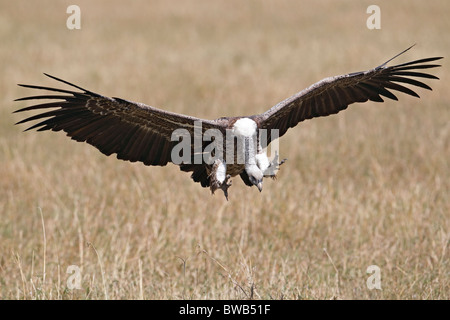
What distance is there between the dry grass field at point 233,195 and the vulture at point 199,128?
2.55ft

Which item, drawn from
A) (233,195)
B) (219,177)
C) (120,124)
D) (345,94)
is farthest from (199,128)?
(233,195)

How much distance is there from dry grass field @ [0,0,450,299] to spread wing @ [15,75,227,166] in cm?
85

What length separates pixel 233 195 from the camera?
8.20 metres

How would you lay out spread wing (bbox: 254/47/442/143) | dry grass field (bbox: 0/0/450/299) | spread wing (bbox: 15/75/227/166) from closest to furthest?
spread wing (bbox: 15/75/227/166)
spread wing (bbox: 254/47/442/143)
dry grass field (bbox: 0/0/450/299)

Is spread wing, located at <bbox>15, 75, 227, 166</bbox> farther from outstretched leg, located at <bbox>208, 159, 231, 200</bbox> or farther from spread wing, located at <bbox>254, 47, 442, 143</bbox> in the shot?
spread wing, located at <bbox>254, 47, 442, 143</bbox>

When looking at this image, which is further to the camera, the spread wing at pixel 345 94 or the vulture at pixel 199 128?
the spread wing at pixel 345 94

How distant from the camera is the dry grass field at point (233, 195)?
632cm

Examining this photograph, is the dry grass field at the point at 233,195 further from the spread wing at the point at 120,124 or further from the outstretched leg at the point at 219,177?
the spread wing at the point at 120,124

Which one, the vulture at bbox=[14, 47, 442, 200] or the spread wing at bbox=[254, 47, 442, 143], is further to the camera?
the spread wing at bbox=[254, 47, 442, 143]

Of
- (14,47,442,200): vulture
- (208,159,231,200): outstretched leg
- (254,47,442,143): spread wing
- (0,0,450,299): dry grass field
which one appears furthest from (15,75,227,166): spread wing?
(254,47,442,143): spread wing

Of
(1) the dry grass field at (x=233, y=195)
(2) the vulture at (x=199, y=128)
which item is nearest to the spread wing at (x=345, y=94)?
(2) the vulture at (x=199, y=128)

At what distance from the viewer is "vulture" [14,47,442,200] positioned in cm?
495

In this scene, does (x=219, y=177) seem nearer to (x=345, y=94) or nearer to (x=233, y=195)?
(x=345, y=94)

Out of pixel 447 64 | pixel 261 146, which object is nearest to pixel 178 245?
pixel 261 146
